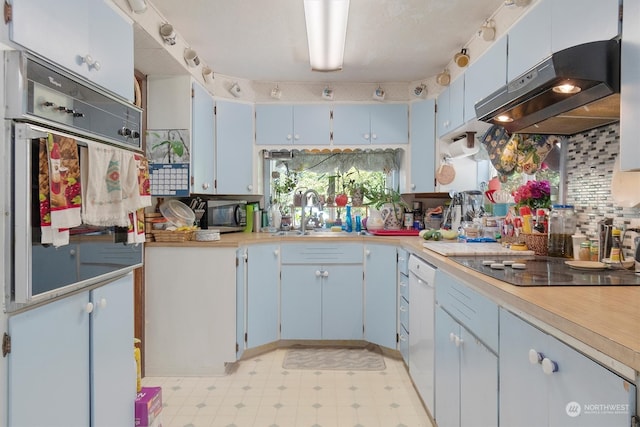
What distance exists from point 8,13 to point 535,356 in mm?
1648

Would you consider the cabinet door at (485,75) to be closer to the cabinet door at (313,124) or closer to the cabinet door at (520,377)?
the cabinet door at (313,124)

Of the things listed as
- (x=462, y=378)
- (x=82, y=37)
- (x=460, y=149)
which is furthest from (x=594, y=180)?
(x=82, y=37)

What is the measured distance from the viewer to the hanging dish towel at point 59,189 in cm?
114

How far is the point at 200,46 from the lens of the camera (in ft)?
8.90

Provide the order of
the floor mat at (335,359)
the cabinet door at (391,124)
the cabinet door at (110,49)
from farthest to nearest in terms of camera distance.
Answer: the cabinet door at (391,124) < the floor mat at (335,359) < the cabinet door at (110,49)

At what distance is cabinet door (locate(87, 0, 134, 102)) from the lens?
1.46m

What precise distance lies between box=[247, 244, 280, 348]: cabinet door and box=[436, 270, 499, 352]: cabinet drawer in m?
1.45

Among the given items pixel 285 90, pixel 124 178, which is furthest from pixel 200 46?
pixel 124 178

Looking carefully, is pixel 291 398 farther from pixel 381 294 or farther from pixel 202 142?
pixel 202 142

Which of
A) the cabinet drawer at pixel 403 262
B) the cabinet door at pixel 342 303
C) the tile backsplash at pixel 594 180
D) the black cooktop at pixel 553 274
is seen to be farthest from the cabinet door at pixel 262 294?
the tile backsplash at pixel 594 180

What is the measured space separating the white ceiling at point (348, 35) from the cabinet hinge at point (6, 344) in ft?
5.56

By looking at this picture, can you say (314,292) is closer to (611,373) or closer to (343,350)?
(343,350)

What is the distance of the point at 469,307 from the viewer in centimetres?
145

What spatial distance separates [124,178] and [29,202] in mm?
462
